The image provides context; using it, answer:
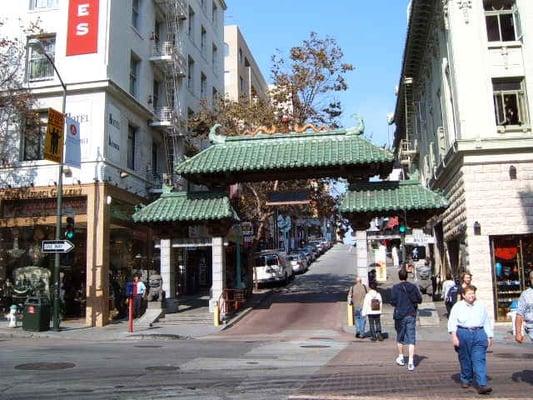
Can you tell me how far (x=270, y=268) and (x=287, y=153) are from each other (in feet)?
42.7

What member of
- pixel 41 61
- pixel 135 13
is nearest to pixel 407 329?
pixel 41 61

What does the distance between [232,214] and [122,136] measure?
6995 millimetres

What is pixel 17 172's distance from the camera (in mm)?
24219

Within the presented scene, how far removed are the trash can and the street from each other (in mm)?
1501

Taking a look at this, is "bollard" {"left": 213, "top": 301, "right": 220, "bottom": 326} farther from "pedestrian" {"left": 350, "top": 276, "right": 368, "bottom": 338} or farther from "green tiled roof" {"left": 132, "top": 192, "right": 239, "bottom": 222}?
"pedestrian" {"left": 350, "top": 276, "right": 368, "bottom": 338}

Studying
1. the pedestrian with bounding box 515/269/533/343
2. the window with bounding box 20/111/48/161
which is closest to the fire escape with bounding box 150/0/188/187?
the window with bounding box 20/111/48/161

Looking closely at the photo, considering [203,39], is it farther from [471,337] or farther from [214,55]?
[471,337]

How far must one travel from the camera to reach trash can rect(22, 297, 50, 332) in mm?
19656

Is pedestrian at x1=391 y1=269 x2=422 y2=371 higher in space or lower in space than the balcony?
lower

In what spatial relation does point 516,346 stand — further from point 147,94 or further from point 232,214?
point 147,94

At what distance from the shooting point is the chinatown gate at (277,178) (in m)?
21.2

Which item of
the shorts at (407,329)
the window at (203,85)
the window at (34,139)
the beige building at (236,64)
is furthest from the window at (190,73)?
the shorts at (407,329)

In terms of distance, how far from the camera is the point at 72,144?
21.2 metres

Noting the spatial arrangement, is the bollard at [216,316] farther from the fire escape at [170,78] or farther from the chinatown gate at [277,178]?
the fire escape at [170,78]
